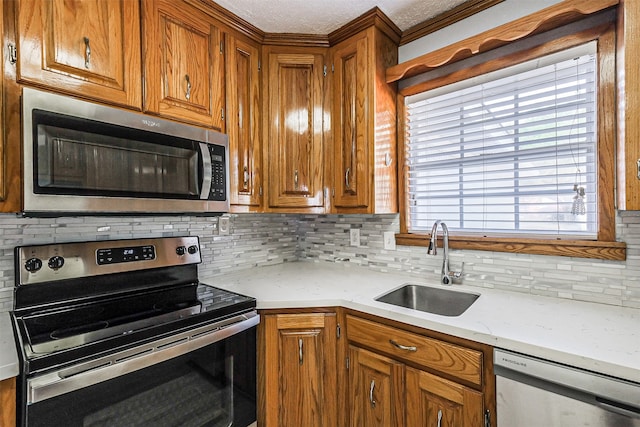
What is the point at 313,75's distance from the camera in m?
1.89

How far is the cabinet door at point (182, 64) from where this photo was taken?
4.54 feet

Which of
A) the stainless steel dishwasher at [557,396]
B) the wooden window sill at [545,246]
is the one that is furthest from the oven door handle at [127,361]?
the wooden window sill at [545,246]

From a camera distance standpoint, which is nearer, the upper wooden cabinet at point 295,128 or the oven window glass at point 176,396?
the oven window glass at point 176,396

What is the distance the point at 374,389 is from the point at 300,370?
35 centimetres

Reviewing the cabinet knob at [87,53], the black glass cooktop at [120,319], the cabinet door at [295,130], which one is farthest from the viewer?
the cabinet door at [295,130]

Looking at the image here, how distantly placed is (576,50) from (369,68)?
0.93 metres

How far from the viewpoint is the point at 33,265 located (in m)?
1.26

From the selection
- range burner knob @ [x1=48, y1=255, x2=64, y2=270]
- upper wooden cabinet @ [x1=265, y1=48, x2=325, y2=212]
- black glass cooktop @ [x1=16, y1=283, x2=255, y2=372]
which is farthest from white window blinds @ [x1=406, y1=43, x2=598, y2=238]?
range burner knob @ [x1=48, y1=255, x2=64, y2=270]

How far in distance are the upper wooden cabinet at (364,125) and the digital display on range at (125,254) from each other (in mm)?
1035

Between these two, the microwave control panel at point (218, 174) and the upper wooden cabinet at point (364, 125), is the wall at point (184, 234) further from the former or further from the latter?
the upper wooden cabinet at point (364, 125)

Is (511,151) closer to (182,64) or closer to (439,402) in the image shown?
(439,402)

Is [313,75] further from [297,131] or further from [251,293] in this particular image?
[251,293]

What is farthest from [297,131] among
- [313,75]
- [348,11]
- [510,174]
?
[510,174]

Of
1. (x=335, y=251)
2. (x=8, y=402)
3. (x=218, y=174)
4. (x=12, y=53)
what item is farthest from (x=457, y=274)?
(x=12, y=53)
